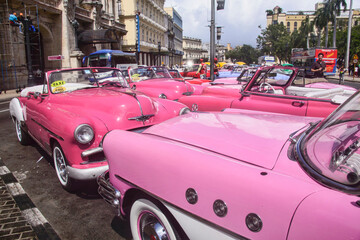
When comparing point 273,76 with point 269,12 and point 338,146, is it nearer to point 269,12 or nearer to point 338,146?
point 338,146

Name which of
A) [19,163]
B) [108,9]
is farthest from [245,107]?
[108,9]

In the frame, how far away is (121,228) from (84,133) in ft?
3.99

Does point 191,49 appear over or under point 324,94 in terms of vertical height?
over

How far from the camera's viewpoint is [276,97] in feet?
15.4

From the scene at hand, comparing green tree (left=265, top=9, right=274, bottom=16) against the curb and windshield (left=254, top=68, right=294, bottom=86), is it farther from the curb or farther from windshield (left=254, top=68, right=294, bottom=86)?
the curb

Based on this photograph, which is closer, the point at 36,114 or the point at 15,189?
the point at 15,189

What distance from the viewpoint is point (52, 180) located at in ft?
12.8

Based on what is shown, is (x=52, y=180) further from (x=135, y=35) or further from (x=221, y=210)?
(x=135, y=35)

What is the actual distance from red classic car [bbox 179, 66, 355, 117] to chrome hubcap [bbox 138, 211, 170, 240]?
325cm

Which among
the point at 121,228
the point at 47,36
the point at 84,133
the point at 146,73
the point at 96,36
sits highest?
the point at 96,36

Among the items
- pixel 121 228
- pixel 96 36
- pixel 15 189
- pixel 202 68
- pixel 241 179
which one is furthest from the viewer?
pixel 96 36

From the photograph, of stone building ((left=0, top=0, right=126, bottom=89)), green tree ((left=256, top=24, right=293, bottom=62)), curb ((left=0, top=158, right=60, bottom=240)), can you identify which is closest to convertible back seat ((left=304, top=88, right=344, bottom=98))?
curb ((left=0, top=158, right=60, bottom=240))

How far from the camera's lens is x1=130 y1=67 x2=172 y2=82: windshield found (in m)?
8.73

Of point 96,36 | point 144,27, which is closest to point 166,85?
point 96,36
